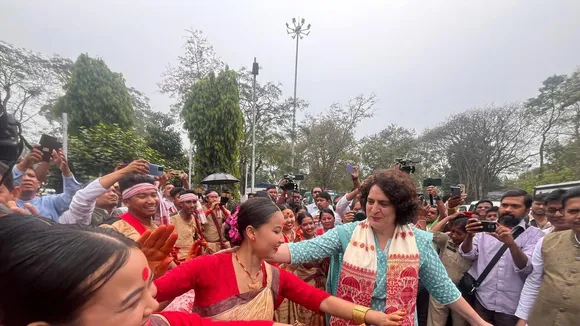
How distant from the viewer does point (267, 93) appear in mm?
21406

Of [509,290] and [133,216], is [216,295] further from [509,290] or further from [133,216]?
[509,290]

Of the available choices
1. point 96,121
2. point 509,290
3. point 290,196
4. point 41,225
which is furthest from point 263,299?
point 96,121

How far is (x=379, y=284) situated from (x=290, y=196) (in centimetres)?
508

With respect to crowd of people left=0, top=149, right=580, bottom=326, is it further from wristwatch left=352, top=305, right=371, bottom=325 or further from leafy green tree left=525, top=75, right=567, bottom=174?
leafy green tree left=525, top=75, right=567, bottom=174

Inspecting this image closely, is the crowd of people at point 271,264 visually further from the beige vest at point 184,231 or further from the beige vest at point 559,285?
the beige vest at point 184,231

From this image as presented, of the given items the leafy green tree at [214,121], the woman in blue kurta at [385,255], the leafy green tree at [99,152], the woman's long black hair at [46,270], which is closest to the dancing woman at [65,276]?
the woman's long black hair at [46,270]

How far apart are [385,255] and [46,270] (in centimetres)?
187

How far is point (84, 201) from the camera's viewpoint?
2693 mm

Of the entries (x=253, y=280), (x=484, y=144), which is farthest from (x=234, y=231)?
(x=484, y=144)

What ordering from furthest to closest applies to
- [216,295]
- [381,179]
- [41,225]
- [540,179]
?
[540,179]
[381,179]
[216,295]
[41,225]

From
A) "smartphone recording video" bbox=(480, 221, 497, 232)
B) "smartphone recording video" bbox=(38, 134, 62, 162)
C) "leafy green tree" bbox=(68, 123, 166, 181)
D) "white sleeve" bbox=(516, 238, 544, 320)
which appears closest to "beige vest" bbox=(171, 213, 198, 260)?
"smartphone recording video" bbox=(38, 134, 62, 162)

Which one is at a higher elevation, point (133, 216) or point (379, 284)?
point (133, 216)

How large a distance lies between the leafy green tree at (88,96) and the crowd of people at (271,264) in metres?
15.2

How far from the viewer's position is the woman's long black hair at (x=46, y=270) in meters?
0.78
